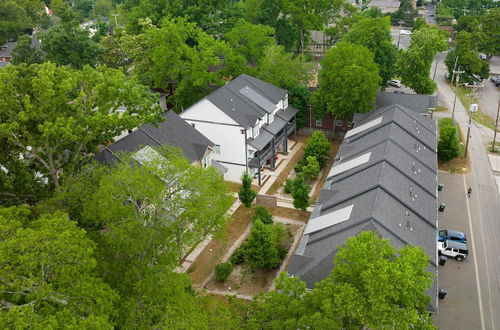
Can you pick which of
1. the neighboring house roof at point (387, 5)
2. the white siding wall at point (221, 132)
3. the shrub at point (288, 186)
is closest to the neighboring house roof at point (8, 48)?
the white siding wall at point (221, 132)

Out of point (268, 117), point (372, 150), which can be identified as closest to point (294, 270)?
point (372, 150)

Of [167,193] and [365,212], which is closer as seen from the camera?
[167,193]

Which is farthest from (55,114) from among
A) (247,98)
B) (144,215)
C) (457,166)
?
(457,166)

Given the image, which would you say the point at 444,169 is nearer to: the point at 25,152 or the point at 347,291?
the point at 347,291

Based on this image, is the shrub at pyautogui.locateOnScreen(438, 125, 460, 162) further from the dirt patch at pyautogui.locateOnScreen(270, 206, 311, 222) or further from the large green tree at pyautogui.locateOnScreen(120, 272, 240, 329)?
the large green tree at pyautogui.locateOnScreen(120, 272, 240, 329)

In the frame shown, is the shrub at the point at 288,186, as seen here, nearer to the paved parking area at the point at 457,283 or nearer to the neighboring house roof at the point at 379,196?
the neighboring house roof at the point at 379,196

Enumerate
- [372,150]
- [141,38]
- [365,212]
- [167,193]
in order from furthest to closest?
[141,38] → [372,150] → [365,212] → [167,193]

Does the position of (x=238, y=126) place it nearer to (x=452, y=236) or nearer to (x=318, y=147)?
(x=318, y=147)
